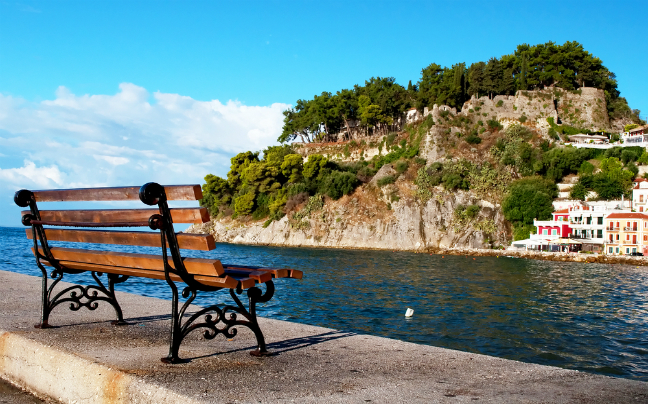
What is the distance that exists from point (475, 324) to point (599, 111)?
61.7 metres

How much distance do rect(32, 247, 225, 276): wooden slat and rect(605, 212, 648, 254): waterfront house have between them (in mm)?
47959

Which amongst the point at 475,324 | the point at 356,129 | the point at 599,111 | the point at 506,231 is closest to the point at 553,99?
the point at 599,111

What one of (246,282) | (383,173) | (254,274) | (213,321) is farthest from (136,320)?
(383,173)

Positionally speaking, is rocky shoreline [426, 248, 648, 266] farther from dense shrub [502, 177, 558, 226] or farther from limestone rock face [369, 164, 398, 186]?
limestone rock face [369, 164, 398, 186]

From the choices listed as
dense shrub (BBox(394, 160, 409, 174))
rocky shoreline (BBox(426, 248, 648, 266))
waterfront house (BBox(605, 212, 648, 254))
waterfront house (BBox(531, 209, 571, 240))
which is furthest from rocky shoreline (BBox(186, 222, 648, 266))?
dense shrub (BBox(394, 160, 409, 174))

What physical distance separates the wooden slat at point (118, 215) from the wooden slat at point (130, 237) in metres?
0.11

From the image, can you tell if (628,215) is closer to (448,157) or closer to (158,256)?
(448,157)

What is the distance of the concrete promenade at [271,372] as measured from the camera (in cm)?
301

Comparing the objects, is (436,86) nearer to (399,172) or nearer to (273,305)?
(399,172)

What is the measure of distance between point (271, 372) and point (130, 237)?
155cm

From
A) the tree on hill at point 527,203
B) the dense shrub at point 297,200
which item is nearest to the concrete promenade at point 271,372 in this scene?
the tree on hill at point 527,203

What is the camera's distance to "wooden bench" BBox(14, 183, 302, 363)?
3.49 meters

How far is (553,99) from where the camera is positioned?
61969mm

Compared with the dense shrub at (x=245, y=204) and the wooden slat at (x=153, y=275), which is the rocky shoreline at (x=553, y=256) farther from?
the wooden slat at (x=153, y=275)
